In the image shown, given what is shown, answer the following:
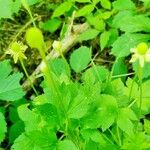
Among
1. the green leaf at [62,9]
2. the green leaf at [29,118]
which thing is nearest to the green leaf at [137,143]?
the green leaf at [29,118]

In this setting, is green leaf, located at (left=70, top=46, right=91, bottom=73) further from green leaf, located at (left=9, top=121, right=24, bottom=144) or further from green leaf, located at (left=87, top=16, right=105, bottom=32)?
green leaf, located at (left=9, top=121, right=24, bottom=144)

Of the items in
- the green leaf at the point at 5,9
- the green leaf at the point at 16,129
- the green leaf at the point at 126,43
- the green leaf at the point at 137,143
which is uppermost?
the green leaf at the point at 5,9

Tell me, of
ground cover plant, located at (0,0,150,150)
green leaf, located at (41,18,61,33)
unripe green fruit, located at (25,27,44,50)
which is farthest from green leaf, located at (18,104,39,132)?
green leaf, located at (41,18,61,33)

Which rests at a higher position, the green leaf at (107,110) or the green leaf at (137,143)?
the green leaf at (107,110)

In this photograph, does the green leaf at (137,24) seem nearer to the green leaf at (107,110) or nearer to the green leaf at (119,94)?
the green leaf at (119,94)

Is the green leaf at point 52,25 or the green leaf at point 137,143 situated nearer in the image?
the green leaf at point 137,143

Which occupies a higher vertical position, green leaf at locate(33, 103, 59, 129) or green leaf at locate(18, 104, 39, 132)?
green leaf at locate(33, 103, 59, 129)

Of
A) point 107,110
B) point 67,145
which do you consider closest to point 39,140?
point 67,145
